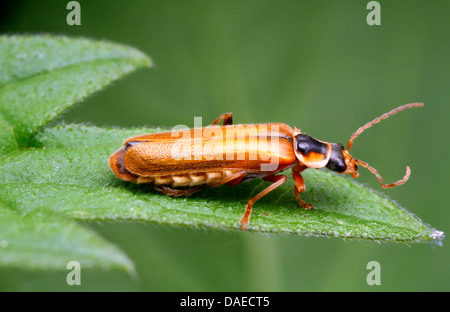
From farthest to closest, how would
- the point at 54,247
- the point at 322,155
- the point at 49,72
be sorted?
the point at 49,72
the point at 322,155
the point at 54,247

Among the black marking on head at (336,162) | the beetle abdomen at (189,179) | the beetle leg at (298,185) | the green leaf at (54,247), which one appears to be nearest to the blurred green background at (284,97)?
the beetle leg at (298,185)

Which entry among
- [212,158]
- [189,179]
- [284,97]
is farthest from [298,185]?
[284,97]

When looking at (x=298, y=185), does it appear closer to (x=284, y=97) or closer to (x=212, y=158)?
(x=212, y=158)

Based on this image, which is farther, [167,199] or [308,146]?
[308,146]

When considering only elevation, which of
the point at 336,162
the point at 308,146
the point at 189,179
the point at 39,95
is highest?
the point at 39,95

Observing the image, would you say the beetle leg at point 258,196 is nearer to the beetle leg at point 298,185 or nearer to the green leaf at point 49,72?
the beetle leg at point 298,185

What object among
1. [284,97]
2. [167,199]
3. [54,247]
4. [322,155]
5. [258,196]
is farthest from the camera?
[284,97]

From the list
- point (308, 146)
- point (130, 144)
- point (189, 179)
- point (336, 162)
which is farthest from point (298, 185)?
point (130, 144)

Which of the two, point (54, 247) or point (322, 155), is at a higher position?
point (322, 155)
